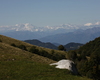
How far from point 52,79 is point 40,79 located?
1541 mm

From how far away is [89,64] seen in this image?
9125 centimetres

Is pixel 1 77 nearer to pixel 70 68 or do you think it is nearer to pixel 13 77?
pixel 13 77

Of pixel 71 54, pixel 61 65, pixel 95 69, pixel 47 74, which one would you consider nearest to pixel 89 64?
pixel 95 69

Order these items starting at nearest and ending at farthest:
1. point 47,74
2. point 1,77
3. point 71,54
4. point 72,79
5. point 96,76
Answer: point 1,77 < point 72,79 < point 47,74 < point 96,76 < point 71,54

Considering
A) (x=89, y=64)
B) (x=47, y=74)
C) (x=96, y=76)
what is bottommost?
(x=96, y=76)

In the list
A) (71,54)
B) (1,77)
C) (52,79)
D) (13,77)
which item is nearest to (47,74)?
(52,79)

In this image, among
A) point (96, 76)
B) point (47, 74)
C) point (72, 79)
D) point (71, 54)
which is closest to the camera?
point (72, 79)

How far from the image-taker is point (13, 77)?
21.9 metres

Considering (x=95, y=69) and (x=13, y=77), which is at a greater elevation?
(x=13, y=77)

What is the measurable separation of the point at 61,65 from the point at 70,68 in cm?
199

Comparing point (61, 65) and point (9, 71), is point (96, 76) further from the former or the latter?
point (9, 71)

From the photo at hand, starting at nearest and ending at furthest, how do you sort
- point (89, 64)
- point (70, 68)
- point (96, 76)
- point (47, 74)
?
1. point (47, 74)
2. point (70, 68)
3. point (96, 76)
4. point (89, 64)

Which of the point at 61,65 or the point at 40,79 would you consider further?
the point at 61,65

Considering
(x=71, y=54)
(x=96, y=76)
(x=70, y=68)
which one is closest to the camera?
(x=70, y=68)
